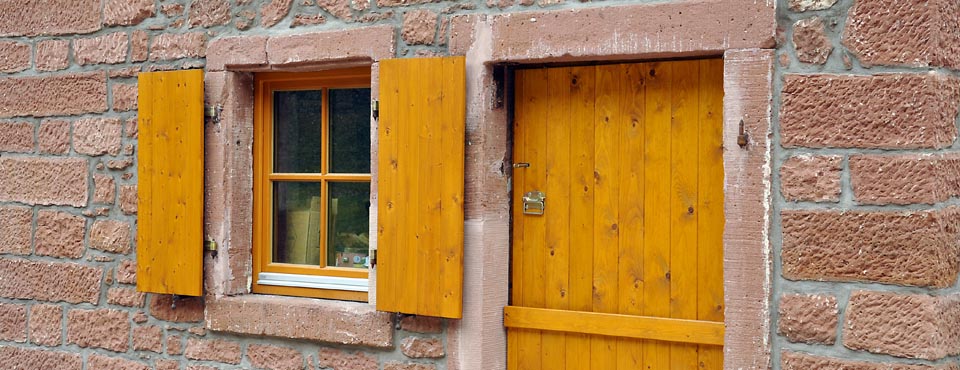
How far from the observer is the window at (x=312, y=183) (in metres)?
4.94

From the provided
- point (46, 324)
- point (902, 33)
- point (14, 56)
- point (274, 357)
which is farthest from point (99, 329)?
point (902, 33)

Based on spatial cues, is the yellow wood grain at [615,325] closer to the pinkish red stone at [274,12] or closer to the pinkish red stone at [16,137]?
the pinkish red stone at [274,12]

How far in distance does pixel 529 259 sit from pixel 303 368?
1176mm

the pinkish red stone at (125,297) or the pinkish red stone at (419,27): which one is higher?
the pinkish red stone at (419,27)

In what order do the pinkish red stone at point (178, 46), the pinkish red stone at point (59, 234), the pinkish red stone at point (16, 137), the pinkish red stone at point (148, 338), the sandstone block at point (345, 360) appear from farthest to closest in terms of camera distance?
the pinkish red stone at point (16, 137) → the pinkish red stone at point (59, 234) → the pinkish red stone at point (148, 338) → the pinkish red stone at point (178, 46) → the sandstone block at point (345, 360)

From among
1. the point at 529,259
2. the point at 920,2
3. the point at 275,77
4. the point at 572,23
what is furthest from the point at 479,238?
the point at 920,2

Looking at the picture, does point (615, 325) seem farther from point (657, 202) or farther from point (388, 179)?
point (388, 179)

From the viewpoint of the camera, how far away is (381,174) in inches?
181

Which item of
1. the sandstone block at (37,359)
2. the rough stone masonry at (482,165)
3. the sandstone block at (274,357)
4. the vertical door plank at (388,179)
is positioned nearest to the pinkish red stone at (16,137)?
the rough stone masonry at (482,165)

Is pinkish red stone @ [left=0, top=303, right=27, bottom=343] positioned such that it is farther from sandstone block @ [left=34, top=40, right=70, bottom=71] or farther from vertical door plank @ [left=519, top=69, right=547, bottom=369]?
vertical door plank @ [left=519, top=69, right=547, bottom=369]

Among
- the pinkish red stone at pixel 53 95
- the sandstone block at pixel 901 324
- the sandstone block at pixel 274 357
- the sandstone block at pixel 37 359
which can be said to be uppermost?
the pinkish red stone at pixel 53 95

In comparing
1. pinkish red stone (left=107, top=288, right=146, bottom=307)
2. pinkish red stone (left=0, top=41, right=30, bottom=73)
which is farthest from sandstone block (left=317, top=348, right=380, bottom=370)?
pinkish red stone (left=0, top=41, right=30, bottom=73)

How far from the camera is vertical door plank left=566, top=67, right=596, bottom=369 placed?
445 cm

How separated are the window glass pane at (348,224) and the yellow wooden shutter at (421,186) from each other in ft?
1.14
